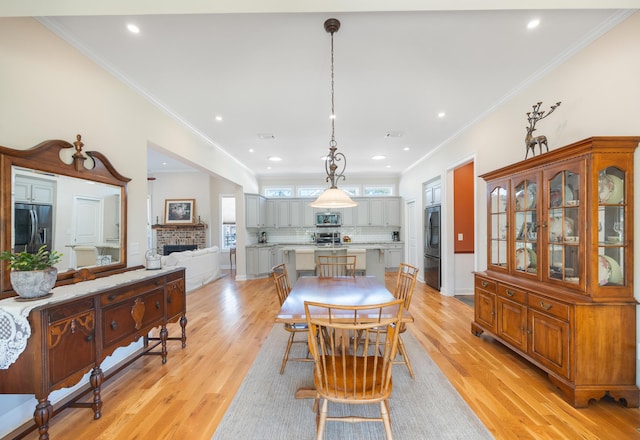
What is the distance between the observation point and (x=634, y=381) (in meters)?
2.06

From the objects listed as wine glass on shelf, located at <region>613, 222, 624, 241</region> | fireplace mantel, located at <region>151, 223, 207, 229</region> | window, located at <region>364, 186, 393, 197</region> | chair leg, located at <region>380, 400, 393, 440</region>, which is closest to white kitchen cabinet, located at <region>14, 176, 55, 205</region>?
chair leg, located at <region>380, 400, 393, 440</region>

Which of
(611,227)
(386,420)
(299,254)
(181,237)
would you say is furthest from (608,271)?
(181,237)

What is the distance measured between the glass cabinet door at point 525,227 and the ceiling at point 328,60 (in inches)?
48.1

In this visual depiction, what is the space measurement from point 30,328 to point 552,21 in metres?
4.11

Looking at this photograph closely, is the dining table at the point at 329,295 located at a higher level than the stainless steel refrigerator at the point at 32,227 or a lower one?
lower

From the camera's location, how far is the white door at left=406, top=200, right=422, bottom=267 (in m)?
7.07

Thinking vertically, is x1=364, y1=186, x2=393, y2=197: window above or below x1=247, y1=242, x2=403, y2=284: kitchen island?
above

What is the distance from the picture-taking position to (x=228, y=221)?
8656mm

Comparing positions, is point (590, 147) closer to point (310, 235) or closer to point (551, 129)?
point (551, 129)

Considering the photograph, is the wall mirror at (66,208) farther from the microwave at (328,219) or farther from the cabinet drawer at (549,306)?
the microwave at (328,219)

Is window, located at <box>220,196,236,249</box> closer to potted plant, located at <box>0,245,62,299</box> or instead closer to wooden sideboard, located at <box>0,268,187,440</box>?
wooden sideboard, located at <box>0,268,187,440</box>

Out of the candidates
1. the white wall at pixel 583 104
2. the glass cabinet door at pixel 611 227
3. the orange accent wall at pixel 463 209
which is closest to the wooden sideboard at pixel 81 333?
the glass cabinet door at pixel 611 227

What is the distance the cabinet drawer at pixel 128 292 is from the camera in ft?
6.83

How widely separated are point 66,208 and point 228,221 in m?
6.39
